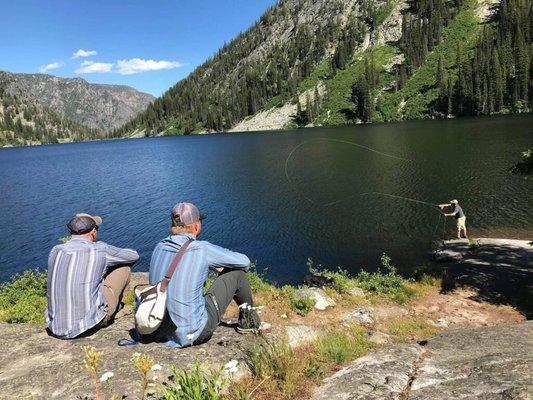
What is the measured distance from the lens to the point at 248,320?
25.3 ft

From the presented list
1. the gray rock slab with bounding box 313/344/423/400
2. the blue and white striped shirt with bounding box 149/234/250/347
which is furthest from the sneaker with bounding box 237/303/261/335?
the gray rock slab with bounding box 313/344/423/400

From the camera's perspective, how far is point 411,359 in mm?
Answer: 7047

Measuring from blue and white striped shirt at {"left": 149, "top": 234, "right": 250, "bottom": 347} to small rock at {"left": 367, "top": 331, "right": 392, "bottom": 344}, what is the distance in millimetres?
4879

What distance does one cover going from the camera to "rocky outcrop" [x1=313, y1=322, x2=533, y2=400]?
5442 mm

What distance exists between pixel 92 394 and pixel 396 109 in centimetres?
15749

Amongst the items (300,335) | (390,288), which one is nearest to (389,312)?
(390,288)

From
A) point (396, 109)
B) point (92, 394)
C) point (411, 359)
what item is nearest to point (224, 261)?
point (92, 394)

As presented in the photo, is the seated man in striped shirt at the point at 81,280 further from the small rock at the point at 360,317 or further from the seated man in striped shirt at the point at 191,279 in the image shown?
the small rock at the point at 360,317

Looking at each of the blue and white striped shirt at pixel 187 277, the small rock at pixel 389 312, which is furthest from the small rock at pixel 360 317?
the blue and white striped shirt at pixel 187 277

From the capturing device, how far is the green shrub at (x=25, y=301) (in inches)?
445

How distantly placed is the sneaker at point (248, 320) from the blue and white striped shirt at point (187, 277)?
1.13m

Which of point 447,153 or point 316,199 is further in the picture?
point 447,153

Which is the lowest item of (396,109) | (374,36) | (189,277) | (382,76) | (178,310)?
(178,310)

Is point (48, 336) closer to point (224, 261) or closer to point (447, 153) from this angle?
point (224, 261)
